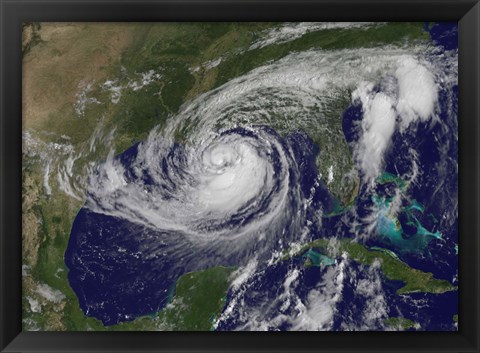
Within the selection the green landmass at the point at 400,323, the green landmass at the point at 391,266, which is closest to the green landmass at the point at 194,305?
the green landmass at the point at 391,266

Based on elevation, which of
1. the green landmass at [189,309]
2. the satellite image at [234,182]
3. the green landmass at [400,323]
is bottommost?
the green landmass at [400,323]

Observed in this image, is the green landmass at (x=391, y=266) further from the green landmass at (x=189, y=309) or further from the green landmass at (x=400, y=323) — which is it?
the green landmass at (x=189, y=309)

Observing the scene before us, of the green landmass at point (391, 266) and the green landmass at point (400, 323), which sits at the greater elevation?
the green landmass at point (391, 266)

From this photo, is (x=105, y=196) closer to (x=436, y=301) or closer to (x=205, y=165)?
(x=205, y=165)
